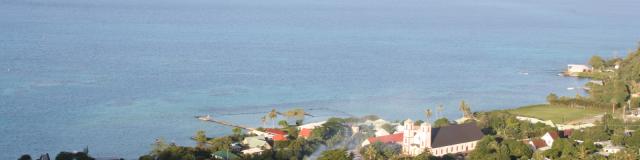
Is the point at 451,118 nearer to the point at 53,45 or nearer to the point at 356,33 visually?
the point at 53,45

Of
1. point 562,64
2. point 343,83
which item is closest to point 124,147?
point 343,83

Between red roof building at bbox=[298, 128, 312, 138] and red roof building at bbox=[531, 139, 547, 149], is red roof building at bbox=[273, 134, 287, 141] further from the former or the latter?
red roof building at bbox=[531, 139, 547, 149]

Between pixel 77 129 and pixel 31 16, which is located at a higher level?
pixel 31 16

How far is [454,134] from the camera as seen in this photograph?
28.6 metres

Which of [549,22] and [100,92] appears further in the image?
[549,22]

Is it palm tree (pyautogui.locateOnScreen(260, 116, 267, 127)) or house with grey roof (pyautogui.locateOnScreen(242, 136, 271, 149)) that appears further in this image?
palm tree (pyautogui.locateOnScreen(260, 116, 267, 127))

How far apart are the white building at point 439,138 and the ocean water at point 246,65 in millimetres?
5603

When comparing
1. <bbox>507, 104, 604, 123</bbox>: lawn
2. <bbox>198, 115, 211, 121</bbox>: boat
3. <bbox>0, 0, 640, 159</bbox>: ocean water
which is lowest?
<bbox>507, 104, 604, 123</bbox>: lawn

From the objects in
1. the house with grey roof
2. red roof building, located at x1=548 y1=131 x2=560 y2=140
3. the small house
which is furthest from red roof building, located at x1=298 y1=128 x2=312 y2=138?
red roof building, located at x1=548 y1=131 x2=560 y2=140

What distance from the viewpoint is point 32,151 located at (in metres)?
28.7

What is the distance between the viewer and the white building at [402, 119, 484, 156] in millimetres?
27609

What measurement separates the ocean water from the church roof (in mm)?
5411

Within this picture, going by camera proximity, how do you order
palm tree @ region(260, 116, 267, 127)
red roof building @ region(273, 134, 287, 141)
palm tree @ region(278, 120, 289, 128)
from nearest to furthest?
red roof building @ region(273, 134, 287, 141) → palm tree @ region(278, 120, 289, 128) → palm tree @ region(260, 116, 267, 127)

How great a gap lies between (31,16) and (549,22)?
33.1 metres
